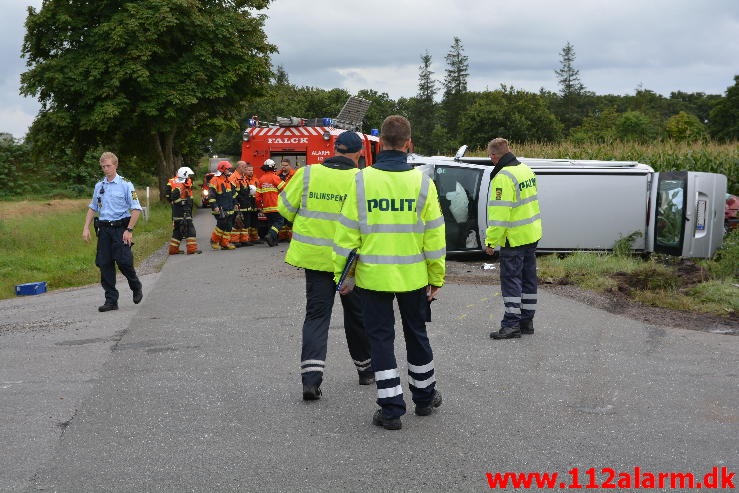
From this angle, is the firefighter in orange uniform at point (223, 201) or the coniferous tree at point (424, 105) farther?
the coniferous tree at point (424, 105)

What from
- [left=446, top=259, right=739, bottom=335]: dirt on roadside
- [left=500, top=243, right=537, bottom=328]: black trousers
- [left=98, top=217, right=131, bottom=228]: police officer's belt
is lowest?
[left=446, top=259, right=739, bottom=335]: dirt on roadside

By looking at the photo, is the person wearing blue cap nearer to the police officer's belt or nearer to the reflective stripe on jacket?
the police officer's belt

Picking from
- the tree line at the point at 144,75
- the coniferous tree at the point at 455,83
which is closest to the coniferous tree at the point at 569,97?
the coniferous tree at the point at 455,83

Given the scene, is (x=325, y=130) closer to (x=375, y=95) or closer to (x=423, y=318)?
(x=423, y=318)

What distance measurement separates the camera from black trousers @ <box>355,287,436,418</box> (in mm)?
5578

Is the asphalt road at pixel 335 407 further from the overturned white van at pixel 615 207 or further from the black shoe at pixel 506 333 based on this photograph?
the overturned white van at pixel 615 207

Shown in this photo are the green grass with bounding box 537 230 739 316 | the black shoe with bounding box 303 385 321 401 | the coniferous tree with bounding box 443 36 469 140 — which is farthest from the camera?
the coniferous tree with bounding box 443 36 469 140

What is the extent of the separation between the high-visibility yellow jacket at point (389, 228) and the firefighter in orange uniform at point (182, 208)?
471 inches

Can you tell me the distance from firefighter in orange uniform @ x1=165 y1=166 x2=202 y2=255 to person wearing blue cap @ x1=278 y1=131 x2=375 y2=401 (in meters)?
11.1

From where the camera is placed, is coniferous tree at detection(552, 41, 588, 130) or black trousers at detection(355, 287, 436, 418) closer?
black trousers at detection(355, 287, 436, 418)

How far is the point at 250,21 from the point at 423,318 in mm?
32544

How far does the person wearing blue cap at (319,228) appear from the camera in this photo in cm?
635

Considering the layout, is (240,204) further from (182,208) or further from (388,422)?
(388,422)

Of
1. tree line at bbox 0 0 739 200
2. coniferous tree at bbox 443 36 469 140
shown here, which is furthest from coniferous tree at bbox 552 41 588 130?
tree line at bbox 0 0 739 200
